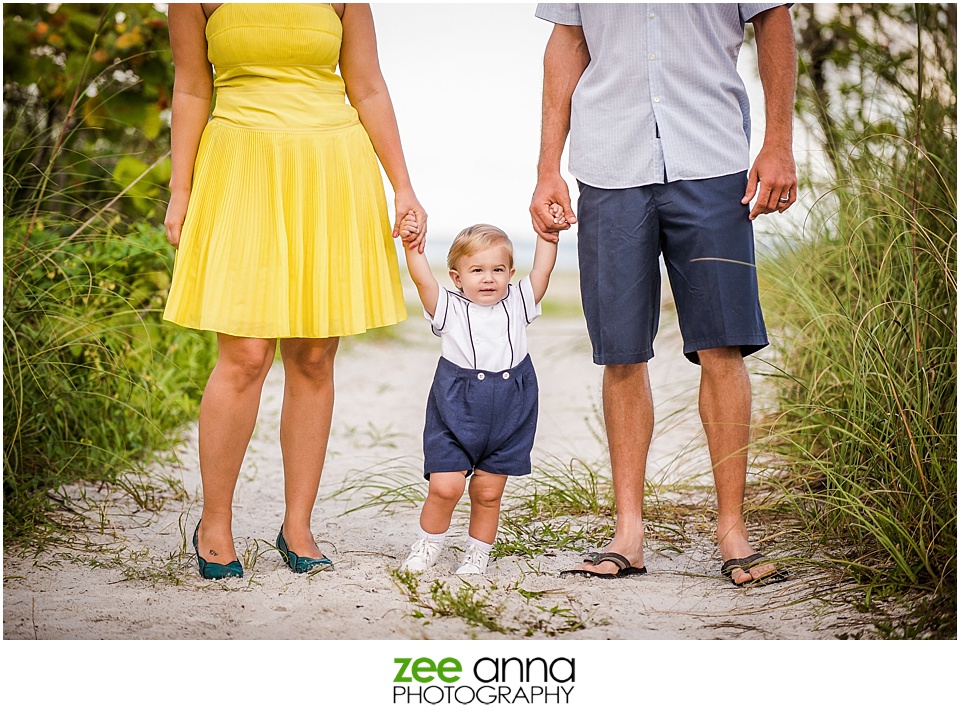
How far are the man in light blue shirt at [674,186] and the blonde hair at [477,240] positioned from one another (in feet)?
0.30

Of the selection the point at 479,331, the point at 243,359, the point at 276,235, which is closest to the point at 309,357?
the point at 243,359

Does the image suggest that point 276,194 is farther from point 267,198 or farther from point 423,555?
point 423,555

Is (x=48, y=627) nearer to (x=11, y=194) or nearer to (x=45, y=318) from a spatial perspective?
(x=45, y=318)

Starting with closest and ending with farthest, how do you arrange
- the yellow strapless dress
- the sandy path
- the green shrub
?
the sandy path → the yellow strapless dress → the green shrub

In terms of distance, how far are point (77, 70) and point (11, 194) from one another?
1.16m

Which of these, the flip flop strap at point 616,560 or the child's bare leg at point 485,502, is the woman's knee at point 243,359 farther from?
the flip flop strap at point 616,560

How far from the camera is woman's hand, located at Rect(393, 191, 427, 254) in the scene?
2086 mm

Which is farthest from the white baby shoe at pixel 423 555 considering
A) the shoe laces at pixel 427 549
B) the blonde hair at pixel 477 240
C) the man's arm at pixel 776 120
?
the man's arm at pixel 776 120

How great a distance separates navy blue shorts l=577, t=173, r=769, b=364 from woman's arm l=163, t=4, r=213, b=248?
34.0 inches

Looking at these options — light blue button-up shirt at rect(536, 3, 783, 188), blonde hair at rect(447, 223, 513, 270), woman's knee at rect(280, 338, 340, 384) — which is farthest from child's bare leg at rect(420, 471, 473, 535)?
light blue button-up shirt at rect(536, 3, 783, 188)

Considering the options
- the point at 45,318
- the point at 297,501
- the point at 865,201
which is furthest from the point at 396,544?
the point at 865,201

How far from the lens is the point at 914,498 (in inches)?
78.0

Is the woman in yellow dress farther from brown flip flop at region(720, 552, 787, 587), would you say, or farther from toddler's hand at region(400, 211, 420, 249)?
brown flip flop at region(720, 552, 787, 587)

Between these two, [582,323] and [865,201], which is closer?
[865,201]
